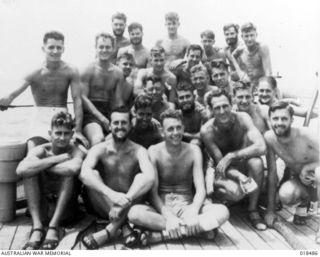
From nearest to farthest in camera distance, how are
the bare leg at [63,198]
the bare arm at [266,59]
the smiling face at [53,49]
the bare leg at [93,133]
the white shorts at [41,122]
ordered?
the bare leg at [63,198], the white shorts at [41,122], the smiling face at [53,49], the bare leg at [93,133], the bare arm at [266,59]

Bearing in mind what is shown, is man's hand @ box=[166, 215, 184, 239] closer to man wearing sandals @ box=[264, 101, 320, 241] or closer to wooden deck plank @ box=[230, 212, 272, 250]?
wooden deck plank @ box=[230, 212, 272, 250]

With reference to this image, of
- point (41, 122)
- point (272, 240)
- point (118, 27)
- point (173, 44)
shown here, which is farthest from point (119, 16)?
point (272, 240)

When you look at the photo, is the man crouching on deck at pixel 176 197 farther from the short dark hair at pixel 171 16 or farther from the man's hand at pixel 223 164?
the short dark hair at pixel 171 16

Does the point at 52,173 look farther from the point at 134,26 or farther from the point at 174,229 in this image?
the point at 134,26

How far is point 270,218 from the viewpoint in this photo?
4211mm

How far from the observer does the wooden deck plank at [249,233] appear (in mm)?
3697

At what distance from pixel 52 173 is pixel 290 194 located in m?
2.62

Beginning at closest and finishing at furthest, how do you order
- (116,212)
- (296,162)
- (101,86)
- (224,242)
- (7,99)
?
1. (116,212)
2. (224,242)
3. (296,162)
4. (7,99)
5. (101,86)

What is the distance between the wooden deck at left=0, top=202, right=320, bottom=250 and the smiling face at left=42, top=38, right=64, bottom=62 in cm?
194

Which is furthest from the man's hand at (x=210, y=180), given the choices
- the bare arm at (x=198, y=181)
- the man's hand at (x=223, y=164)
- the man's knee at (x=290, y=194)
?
the man's knee at (x=290, y=194)

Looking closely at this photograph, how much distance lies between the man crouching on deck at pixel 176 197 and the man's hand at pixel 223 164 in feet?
0.89

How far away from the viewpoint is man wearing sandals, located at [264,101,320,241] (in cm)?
423

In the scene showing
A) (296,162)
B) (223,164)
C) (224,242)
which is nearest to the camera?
(224,242)

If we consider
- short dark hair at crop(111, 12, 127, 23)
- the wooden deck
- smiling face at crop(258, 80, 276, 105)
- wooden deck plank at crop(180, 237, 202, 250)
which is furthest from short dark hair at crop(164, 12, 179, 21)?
wooden deck plank at crop(180, 237, 202, 250)
